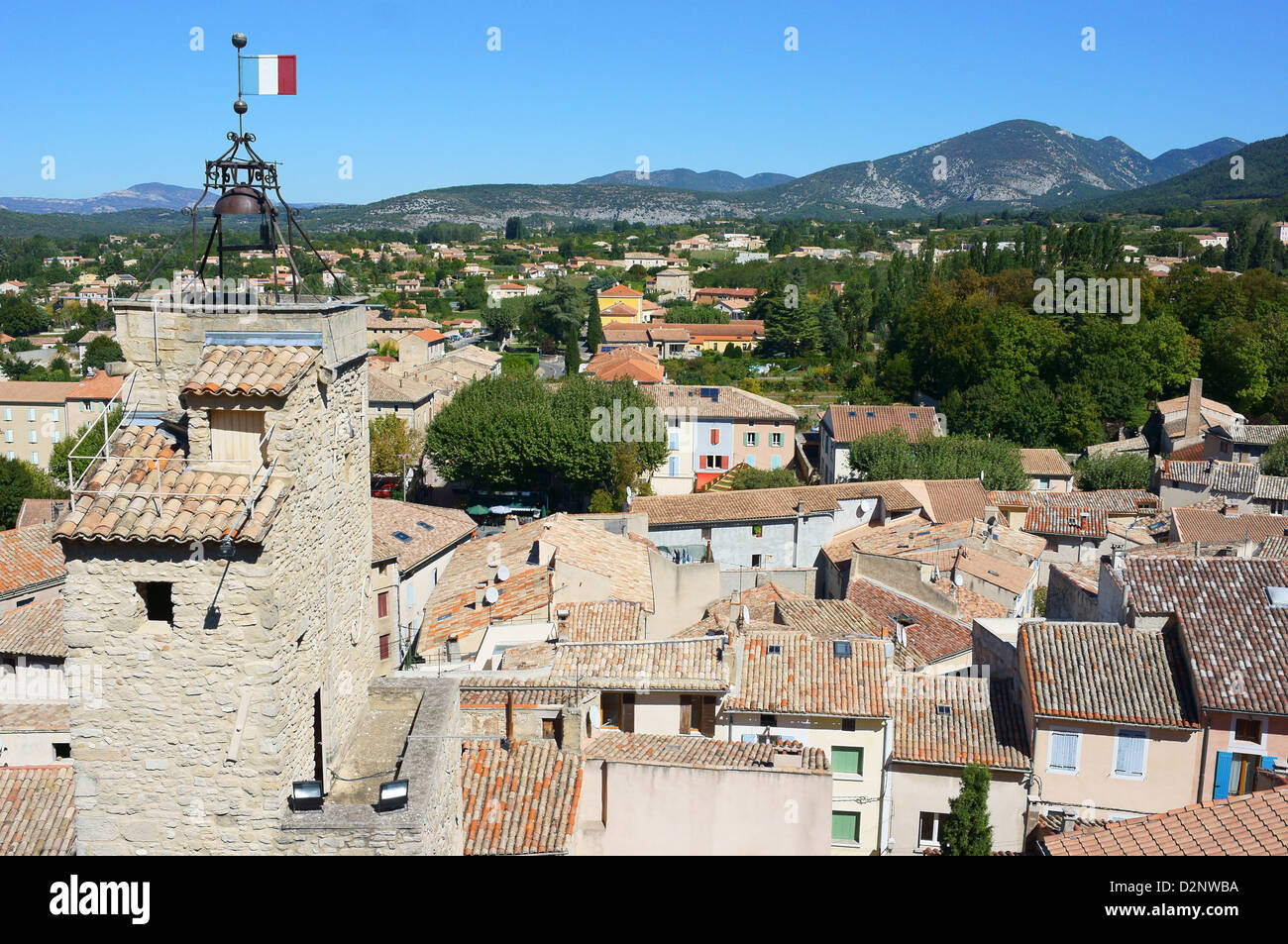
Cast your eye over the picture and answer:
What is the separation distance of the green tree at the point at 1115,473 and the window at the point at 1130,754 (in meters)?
34.2

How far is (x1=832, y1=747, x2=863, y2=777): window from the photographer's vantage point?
667 inches

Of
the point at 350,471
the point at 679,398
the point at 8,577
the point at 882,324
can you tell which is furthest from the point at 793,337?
the point at 350,471

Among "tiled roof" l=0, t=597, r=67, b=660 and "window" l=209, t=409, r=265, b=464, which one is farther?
"tiled roof" l=0, t=597, r=67, b=660

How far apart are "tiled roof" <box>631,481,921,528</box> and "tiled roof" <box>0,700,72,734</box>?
1995 centimetres

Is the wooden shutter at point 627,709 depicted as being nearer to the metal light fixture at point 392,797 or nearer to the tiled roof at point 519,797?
the tiled roof at point 519,797

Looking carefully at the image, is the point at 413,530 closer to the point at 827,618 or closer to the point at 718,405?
the point at 827,618

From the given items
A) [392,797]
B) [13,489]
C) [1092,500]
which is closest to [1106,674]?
Answer: [392,797]

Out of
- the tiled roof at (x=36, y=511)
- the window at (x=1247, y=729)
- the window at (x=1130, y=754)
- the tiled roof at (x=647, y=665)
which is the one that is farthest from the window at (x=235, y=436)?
the tiled roof at (x=36, y=511)

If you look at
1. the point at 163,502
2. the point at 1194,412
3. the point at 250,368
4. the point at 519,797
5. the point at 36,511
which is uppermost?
the point at 250,368

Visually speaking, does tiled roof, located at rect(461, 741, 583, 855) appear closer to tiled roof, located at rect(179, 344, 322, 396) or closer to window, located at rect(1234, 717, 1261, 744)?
tiled roof, located at rect(179, 344, 322, 396)

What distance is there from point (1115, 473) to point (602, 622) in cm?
3717

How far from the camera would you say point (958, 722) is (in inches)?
695

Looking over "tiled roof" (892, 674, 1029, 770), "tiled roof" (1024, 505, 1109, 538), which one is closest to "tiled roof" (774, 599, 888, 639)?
"tiled roof" (892, 674, 1029, 770)
